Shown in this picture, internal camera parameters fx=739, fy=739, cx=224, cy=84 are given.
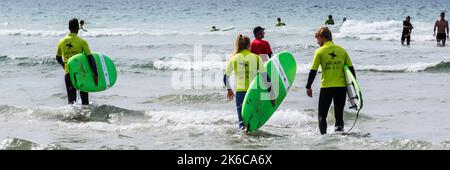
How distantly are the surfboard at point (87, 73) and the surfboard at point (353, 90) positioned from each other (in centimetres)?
409

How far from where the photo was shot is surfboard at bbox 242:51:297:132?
29.6 feet

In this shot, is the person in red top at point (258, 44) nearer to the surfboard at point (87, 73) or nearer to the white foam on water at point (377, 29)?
the surfboard at point (87, 73)

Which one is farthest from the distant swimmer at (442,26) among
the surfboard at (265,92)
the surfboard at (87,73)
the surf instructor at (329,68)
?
the surf instructor at (329,68)

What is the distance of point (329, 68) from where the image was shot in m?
8.62

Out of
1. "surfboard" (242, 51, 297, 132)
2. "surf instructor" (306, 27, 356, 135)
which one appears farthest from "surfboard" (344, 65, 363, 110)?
"surfboard" (242, 51, 297, 132)

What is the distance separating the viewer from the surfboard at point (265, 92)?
29.6ft

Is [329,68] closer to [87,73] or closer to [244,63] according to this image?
[244,63]

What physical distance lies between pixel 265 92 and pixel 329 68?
3.13ft

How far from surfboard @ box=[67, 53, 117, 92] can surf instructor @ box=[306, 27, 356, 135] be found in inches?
149

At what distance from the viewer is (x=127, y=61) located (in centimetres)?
2156

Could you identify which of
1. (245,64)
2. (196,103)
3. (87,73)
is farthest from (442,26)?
(245,64)

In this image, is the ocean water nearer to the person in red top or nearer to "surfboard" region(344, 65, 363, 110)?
"surfboard" region(344, 65, 363, 110)

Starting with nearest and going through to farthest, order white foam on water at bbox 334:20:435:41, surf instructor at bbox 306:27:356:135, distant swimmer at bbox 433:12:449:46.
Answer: surf instructor at bbox 306:27:356:135 → distant swimmer at bbox 433:12:449:46 → white foam on water at bbox 334:20:435:41
